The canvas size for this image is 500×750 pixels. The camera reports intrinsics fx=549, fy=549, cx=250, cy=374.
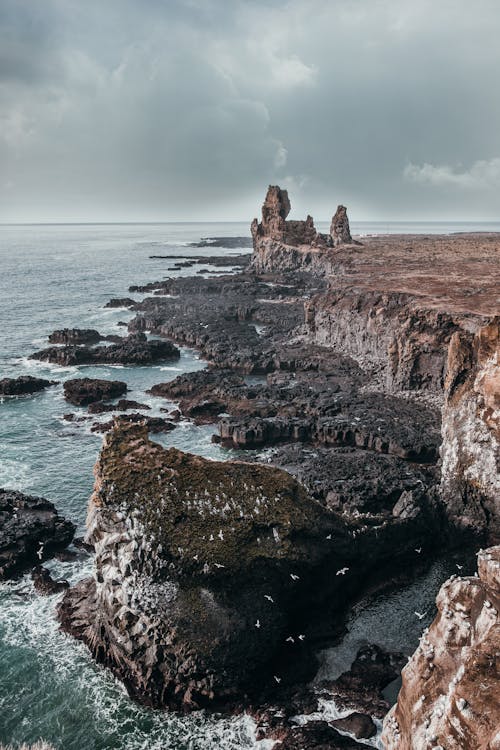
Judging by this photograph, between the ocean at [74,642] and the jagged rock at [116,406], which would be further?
the jagged rock at [116,406]

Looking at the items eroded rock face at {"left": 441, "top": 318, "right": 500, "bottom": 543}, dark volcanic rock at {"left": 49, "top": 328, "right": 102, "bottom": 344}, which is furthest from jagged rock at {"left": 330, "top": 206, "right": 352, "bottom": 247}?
eroded rock face at {"left": 441, "top": 318, "right": 500, "bottom": 543}

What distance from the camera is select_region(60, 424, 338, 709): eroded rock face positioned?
25641 mm

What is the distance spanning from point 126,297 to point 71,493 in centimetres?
9219

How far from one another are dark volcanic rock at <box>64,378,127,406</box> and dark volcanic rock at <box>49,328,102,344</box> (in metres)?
22.6

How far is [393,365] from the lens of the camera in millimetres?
62906

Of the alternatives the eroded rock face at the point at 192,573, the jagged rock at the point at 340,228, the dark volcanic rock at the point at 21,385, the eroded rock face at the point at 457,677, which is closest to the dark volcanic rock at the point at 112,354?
the dark volcanic rock at the point at 21,385

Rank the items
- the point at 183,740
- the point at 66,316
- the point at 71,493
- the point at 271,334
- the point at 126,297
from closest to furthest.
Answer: the point at 183,740, the point at 71,493, the point at 271,334, the point at 66,316, the point at 126,297

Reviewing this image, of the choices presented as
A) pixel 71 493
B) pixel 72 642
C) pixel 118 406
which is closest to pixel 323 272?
pixel 118 406

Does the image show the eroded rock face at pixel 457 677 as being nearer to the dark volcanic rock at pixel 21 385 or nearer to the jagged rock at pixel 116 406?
the jagged rock at pixel 116 406

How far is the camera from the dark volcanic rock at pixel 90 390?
208 feet

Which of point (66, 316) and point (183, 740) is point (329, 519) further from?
point (66, 316)

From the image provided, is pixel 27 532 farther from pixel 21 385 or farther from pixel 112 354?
pixel 112 354

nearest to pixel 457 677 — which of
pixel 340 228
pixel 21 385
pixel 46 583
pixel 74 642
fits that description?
pixel 74 642

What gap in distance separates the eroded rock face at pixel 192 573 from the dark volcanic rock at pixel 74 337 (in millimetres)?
61140
